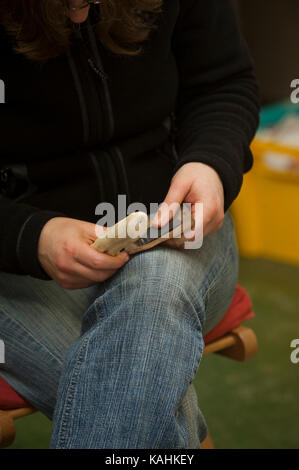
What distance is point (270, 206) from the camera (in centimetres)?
180

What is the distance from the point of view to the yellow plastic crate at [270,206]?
1725mm

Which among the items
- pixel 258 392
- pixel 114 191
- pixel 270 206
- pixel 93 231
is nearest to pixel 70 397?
pixel 93 231

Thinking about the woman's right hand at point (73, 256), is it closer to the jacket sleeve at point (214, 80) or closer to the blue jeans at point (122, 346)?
the blue jeans at point (122, 346)

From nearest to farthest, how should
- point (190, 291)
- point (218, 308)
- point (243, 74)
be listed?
point (190, 291) → point (218, 308) → point (243, 74)

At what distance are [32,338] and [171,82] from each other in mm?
374

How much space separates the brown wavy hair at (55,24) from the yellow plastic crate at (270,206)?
0.95m

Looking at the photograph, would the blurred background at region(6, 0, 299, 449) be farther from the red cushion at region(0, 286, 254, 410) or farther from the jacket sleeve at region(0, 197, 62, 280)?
the jacket sleeve at region(0, 197, 62, 280)

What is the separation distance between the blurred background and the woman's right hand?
596 mm

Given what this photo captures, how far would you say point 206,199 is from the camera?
29.6 inches

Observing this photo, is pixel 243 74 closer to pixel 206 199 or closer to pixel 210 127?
pixel 210 127

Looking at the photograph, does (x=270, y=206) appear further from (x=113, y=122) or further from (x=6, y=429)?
(x=6, y=429)

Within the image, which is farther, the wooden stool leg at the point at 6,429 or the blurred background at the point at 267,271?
the blurred background at the point at 267,271

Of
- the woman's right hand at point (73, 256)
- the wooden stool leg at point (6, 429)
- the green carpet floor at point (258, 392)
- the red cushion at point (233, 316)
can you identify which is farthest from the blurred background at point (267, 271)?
the woman's right hand at point (73, 256)
